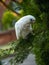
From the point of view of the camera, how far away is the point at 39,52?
1.04 metres

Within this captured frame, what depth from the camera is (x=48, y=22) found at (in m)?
1.07

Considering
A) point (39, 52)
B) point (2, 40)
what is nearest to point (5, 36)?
point (2, 40)

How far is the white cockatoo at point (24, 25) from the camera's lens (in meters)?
1.09

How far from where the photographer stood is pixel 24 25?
1101 millimetres

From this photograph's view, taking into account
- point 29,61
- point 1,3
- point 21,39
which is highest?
point 1,3

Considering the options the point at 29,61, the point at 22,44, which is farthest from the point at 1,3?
the point at 22,44

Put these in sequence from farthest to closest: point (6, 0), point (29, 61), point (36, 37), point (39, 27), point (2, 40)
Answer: point (2, 40), point (6, 0), point (29, 61), point (39, 27), point (36, 37)

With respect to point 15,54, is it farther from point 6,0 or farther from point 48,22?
point 6,0

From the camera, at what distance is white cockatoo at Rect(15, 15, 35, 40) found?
109 centimetres

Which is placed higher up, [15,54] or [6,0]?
[6,0]

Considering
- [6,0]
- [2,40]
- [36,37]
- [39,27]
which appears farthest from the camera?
[2,40]

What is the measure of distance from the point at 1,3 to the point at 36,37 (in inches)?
27.2

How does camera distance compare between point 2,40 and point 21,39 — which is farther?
point 2,40

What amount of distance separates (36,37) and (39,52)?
6cm
